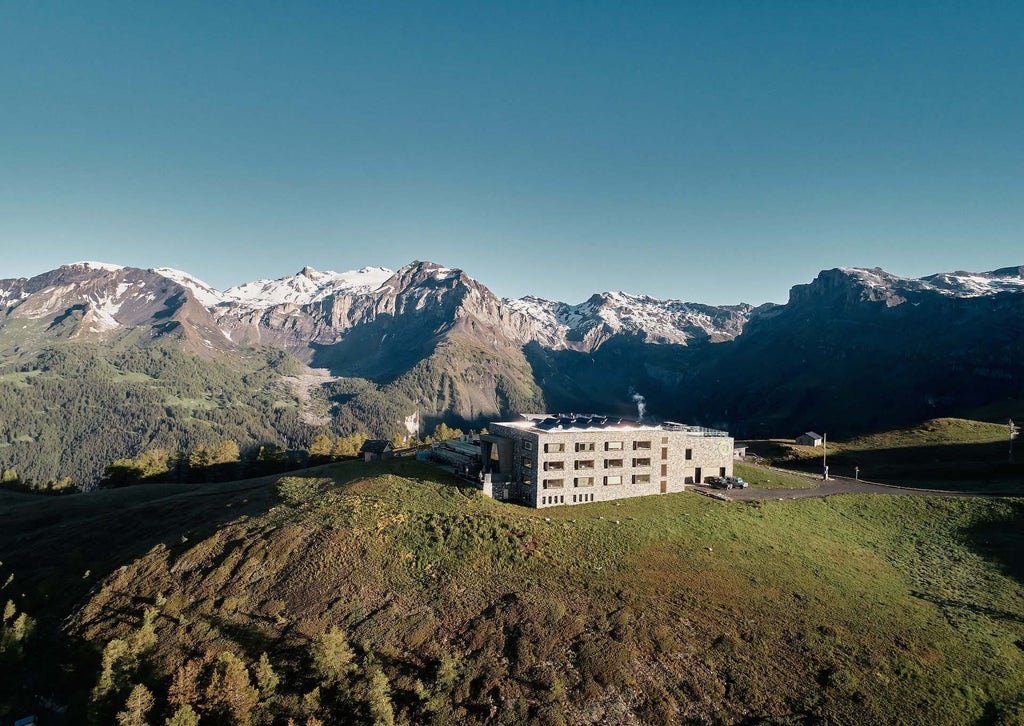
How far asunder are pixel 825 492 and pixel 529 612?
59510mm

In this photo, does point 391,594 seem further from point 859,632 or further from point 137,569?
point 859,632

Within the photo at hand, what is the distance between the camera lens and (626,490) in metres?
71.7

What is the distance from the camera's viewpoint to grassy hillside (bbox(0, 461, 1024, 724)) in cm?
3697

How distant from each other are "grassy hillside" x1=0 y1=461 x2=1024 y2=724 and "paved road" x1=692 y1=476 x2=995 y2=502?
5.57 metres

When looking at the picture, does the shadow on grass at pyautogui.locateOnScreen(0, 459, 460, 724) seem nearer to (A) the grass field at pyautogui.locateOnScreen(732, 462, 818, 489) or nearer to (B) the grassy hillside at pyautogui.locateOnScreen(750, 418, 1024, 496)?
(A) the grass field at pyautogui.locateOnScreen(732, 462, 818, 489)

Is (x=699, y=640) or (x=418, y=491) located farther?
(x=418, y=491)

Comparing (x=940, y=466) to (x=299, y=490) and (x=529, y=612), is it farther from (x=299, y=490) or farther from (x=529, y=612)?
(x=299, y=490)

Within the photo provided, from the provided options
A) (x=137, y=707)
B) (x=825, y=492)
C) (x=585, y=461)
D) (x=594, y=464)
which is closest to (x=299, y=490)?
(x=137, y=707)

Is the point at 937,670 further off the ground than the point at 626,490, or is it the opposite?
the point at 626,490

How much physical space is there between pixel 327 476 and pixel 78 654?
121 ft

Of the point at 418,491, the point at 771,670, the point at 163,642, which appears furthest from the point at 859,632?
the point at 163,642

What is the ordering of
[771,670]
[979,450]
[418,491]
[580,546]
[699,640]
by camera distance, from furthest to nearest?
[979,450], [418,491], [580,546], [699,640], [771,670]

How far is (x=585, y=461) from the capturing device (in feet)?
226

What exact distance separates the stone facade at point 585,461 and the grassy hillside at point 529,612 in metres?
3.31
